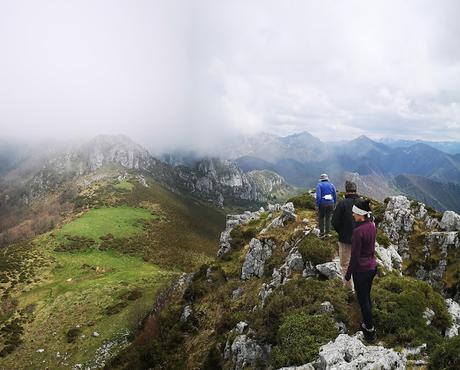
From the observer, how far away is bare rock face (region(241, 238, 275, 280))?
31047 mm

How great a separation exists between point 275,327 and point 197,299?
716 inches

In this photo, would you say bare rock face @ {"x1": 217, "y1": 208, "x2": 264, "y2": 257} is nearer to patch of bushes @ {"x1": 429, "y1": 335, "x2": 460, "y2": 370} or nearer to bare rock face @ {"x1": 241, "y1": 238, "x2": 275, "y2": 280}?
bare rock face @ {"x1": 241, "y1": 238, "x2": 275, "y2": 280}

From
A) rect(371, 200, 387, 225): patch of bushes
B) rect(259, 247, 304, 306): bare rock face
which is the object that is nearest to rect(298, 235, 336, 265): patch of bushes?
rect(259, 247, 304, 306): bare rock face

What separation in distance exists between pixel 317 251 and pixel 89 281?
2398 inches

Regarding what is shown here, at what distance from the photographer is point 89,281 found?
72.0 meters

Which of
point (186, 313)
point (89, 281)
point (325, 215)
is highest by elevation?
point (325, 215)

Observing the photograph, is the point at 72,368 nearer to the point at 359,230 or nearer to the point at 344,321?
the point at 344,321

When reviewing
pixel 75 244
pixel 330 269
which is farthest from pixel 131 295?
pixel 330 269

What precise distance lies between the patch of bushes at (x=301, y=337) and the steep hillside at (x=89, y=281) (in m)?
32.2

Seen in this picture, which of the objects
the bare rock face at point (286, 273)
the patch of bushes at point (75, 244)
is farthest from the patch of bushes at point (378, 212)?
the patch of bushes at point (75, 244)

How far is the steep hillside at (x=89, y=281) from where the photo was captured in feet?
155

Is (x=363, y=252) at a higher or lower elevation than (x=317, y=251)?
higher

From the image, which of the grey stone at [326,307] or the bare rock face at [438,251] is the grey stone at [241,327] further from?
the bare rock face at [438,251]

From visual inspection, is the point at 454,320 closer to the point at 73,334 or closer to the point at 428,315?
the point at 428,315
